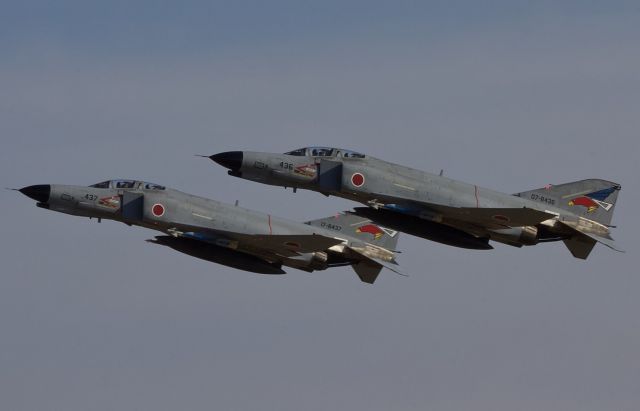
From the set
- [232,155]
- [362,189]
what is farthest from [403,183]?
[232,155]

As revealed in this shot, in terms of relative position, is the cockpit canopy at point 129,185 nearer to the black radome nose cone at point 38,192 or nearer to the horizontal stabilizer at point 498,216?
the black radome nose cone at point 38,192

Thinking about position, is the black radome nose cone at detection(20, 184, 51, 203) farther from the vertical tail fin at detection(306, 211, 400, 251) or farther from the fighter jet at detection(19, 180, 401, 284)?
the vertical tail fin at detection(306, 211, 400, 251)

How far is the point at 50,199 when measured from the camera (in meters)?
78.8

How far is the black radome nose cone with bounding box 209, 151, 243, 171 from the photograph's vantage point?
258ft

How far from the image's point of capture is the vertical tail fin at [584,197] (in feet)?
268

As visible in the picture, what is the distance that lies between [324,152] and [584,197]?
10.3m

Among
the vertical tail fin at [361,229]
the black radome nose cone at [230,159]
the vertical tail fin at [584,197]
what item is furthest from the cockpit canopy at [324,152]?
the vertical tail fin at [584,197]

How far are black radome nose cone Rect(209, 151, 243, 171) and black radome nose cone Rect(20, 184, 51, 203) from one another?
6206 mm

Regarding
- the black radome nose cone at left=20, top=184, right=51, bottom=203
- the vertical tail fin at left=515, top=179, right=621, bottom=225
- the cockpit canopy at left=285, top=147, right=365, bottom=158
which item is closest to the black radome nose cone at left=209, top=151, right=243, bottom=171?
the cockpit canopy at left=285, top=147, right=365, bottom=158

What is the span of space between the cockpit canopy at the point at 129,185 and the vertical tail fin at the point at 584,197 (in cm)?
1407

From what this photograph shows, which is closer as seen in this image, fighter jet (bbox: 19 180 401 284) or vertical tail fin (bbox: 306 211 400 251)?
fighter jet (bbox: 19 180 401 284)

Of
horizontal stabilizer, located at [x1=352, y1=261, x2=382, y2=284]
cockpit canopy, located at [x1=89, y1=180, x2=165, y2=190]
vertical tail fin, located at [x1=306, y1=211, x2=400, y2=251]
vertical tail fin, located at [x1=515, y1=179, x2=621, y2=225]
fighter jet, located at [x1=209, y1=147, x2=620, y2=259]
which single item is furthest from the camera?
vertical tail fin, located at [x1=306, y1=211, x2=400, y2=251]

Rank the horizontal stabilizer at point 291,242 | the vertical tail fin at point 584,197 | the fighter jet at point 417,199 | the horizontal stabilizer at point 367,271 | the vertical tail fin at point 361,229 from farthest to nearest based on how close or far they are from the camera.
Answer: the vertical tail fin at point 361,229
the horizontal stabilizer at point 367,271
the vertical tail fin at point 584,197
the fighter jet at point 417,199
the horizontal stabilizer at point 291,242

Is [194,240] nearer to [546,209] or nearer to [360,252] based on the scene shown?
[360,252]
